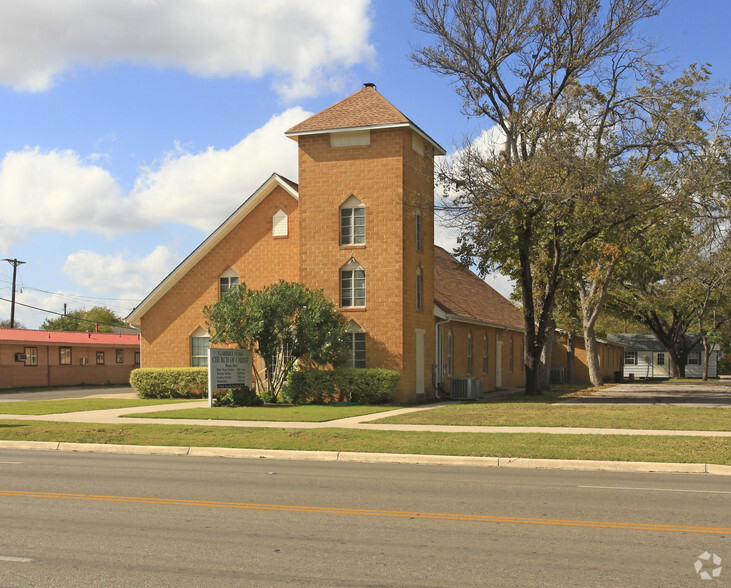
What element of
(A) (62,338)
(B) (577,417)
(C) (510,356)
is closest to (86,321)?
(A) (62,338)

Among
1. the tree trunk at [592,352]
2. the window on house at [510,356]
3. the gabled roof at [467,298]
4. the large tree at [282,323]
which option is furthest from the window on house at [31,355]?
the tree trunk at [592,352]

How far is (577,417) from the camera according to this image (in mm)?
21688

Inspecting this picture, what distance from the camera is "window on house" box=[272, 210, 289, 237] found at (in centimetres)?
3212

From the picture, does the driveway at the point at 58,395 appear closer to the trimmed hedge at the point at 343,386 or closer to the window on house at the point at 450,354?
the trimmed hedge at the point at 343,386

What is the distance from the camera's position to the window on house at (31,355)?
1794 inches

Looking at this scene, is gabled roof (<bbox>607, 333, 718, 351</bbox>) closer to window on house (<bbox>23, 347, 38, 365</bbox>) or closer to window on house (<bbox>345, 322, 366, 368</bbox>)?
window on house (<bbox>23, 347, 38, 365</bbox>)

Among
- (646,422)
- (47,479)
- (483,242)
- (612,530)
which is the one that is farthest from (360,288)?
(612,530)

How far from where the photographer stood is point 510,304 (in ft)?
159

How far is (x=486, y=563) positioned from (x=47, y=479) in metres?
7.91

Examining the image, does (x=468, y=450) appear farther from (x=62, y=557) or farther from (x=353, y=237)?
(x=353, y=237)

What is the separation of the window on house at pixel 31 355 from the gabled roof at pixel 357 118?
2508 centimetres

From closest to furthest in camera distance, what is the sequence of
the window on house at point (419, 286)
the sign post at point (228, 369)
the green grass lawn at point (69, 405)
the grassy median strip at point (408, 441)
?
the grassy median strip at point (408, 441)
the green grass lawn at point (69, 405)
the sign post at point (228, 369)
the window on house at point (419, 286)

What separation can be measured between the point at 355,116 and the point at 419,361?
934cm

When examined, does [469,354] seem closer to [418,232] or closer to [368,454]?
[418,232]
